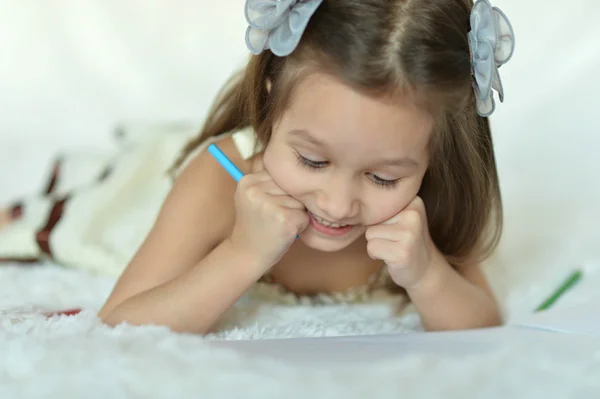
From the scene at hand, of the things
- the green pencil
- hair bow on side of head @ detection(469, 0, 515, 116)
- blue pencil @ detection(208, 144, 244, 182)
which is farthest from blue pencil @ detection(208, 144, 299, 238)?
the green pencil

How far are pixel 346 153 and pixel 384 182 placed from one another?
8 centimetres

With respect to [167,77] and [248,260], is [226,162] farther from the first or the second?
[167,77]

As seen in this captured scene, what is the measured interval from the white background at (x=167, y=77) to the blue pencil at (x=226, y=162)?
2.52 ft

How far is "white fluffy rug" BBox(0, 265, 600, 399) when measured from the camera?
724 mm

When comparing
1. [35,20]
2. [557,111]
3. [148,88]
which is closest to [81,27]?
[35,20]

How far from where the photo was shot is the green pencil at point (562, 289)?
4.02ft

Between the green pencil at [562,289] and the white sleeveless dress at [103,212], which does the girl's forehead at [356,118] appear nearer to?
the white sleeveless dress at [103,212]

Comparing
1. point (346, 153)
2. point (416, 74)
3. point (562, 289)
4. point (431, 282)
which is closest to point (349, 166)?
point (346, 153)

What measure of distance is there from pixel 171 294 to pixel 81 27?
1363 mm

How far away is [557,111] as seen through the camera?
193cm

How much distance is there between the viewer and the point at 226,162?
1080 mm

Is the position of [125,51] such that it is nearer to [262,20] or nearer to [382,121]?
[262,20]

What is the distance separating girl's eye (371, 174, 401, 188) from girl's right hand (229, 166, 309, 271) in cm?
10

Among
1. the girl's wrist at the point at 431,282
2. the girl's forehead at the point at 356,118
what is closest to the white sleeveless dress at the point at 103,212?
the girl's wrist at the point at 431,282
